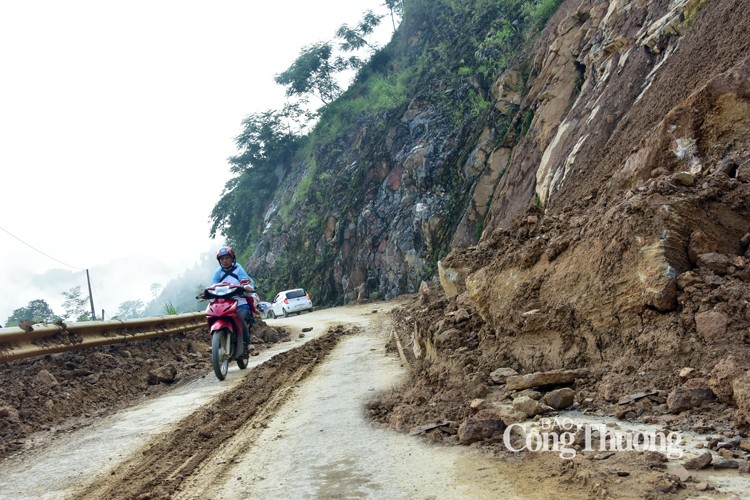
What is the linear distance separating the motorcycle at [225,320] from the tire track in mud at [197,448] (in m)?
1.10

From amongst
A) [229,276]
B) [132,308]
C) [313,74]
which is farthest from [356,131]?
[132,308]

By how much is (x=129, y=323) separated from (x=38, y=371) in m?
2.55

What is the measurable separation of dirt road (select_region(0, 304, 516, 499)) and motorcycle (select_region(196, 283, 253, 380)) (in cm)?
115

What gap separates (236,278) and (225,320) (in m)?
1.02

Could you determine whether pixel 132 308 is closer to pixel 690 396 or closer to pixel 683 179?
pixel 683 179

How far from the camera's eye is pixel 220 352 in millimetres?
8070

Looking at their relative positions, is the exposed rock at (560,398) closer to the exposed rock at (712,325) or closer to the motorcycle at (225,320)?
the exposed rock at (712,325)

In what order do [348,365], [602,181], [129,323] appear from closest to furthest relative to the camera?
[602,181] < [348,365] < [129,323]

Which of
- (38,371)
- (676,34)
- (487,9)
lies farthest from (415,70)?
(38,371)

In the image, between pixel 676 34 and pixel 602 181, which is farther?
pixel 676 34

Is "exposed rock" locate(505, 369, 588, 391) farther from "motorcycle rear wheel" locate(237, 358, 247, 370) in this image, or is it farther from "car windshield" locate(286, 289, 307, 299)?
"car windshield" locate(286, 289, 307, 299)

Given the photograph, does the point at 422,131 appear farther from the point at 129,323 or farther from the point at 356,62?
the point at 129,323

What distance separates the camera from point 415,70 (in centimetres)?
3706

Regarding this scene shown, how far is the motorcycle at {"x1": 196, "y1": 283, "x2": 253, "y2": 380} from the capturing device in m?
8.17
